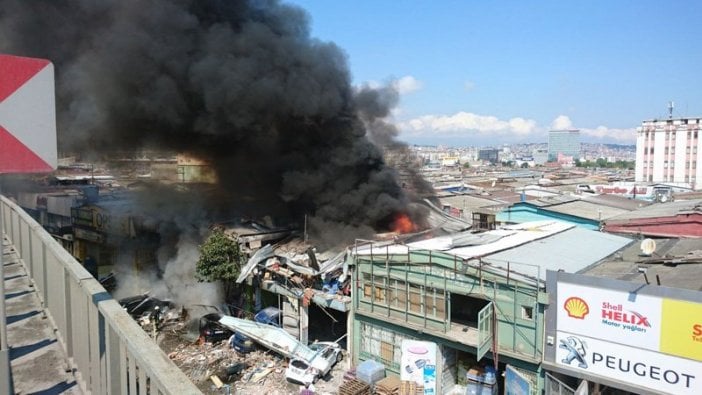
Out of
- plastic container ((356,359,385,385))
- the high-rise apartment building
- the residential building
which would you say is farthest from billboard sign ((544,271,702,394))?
the high-rise apartment building

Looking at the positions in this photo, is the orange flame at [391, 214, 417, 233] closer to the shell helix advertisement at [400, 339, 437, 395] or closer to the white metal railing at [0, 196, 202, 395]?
the shell helix advertisement at [400, 339, 437, 395]

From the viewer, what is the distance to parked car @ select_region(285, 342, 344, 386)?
13.0 m

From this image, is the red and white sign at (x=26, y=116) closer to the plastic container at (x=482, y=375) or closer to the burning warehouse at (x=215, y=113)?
the plastic container at (x=482, y=375)

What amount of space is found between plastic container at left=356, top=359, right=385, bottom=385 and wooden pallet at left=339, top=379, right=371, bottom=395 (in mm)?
148

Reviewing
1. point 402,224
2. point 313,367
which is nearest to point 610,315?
point 313,367

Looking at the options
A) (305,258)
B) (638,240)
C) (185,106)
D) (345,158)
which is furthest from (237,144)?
(638,240)

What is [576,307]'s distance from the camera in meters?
9.48

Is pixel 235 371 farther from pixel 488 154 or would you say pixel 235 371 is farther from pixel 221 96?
pixel 488 154

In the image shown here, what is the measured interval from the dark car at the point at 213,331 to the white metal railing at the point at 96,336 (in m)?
13.5

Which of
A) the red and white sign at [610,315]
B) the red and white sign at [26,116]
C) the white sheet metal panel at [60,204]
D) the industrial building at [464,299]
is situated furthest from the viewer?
the white sheet metal panel at [60,204]

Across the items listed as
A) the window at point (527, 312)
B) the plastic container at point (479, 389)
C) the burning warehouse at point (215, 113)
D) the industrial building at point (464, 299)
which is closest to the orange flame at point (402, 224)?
the burning warehouse at point (215, 113)

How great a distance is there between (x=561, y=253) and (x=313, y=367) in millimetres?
7282

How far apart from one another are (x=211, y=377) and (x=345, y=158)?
1076 cm

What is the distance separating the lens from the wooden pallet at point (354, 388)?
39.0ft
